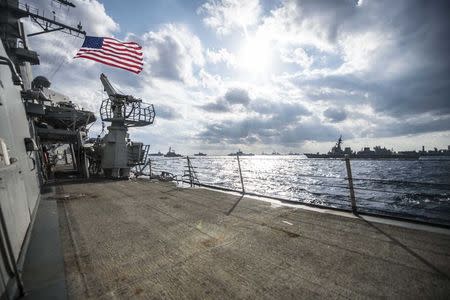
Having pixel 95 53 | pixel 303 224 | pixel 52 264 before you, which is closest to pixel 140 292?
pixel 52 264

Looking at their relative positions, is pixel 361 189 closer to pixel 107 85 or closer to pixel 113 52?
pixel 113 52

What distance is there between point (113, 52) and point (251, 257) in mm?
13611

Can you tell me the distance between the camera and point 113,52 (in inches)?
486

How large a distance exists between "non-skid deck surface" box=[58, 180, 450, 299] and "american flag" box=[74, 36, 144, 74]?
33.3ft

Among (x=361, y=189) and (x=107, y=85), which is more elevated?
(x=107, y=85)

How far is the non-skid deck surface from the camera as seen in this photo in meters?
2.18

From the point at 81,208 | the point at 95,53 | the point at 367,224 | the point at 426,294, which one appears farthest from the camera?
the point at 95,53

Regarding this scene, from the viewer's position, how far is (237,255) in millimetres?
2904

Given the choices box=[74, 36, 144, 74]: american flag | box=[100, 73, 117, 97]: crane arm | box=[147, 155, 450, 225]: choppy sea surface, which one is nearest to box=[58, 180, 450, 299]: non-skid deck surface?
box=[147, 155, 450, 225]: choppy sea surface

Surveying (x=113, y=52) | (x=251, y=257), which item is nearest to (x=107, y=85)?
(x=113, y=52)

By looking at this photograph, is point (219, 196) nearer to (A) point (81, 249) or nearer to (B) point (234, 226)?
(B) point (234, 226)

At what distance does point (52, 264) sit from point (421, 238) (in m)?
5.21

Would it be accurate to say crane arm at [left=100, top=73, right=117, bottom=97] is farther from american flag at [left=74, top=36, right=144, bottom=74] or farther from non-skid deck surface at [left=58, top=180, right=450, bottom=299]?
non-skid deck surface at [left=58, top=180, right=450, bottom=299]

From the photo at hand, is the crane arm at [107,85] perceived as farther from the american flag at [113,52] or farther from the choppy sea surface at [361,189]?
the choppy sea surface at [361,189]
